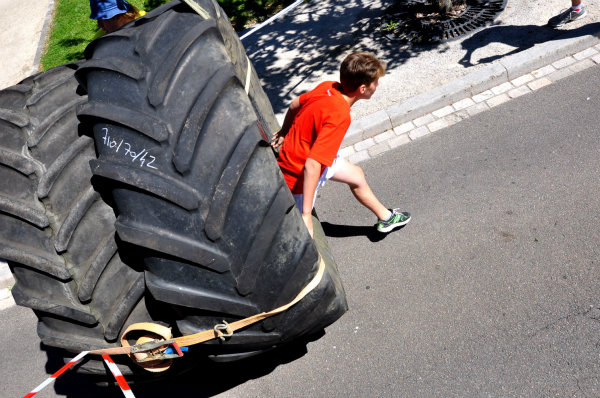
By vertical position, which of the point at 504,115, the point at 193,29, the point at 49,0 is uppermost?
the point at 193,29

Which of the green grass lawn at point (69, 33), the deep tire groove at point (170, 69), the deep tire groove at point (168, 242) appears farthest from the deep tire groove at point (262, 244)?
the green grass lawn at point (69, 33)

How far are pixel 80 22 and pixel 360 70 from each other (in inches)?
304

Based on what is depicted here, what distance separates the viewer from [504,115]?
5016 millimetres

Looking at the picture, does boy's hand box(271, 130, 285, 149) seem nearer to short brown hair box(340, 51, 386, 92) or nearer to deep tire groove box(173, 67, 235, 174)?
short brown hair box(340, 51, 386, 92)

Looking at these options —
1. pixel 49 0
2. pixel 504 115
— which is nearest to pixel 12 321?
pixel 504 115

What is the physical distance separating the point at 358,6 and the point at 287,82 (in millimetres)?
1902

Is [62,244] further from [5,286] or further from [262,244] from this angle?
[5,286]

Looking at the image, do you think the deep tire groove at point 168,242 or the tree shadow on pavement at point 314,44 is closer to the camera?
the deep tire groove at point 168,242

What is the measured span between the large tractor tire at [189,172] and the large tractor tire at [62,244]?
0.38m

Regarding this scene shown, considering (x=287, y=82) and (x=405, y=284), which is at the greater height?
(x=287, y=82)

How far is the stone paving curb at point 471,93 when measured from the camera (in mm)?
5289

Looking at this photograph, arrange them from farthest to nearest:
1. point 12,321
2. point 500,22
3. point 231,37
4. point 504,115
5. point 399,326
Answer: point 500,22
point 504,115
point 12,321
point 399,326
point 231,37

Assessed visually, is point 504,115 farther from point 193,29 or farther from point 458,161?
point 193,29

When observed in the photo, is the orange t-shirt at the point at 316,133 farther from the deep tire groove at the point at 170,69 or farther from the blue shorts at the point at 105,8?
the blue shorts at the point at 105,8
